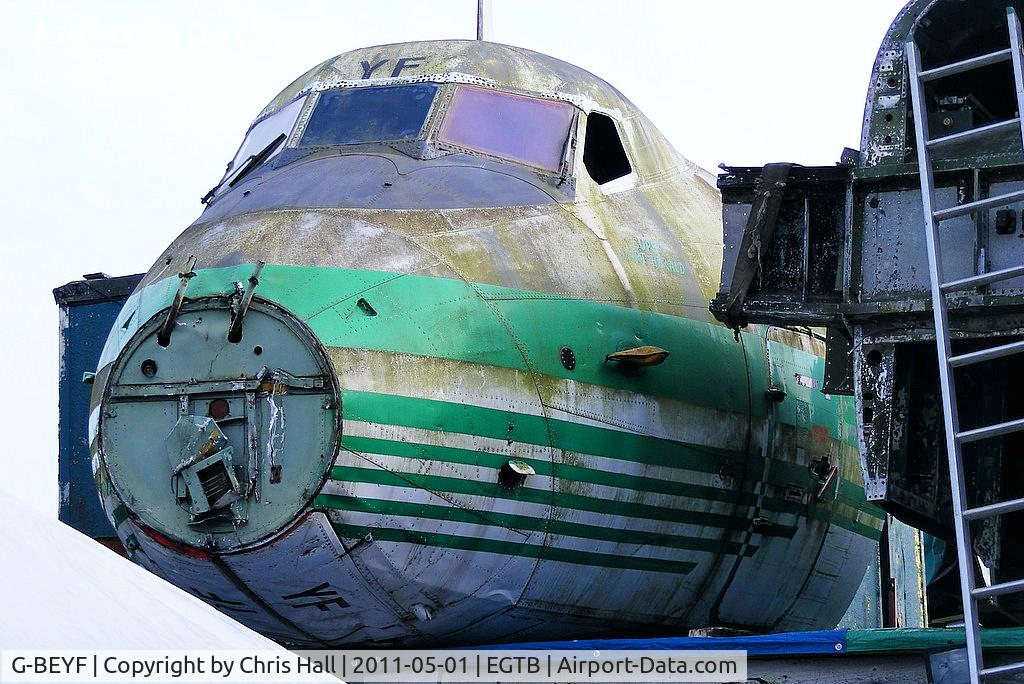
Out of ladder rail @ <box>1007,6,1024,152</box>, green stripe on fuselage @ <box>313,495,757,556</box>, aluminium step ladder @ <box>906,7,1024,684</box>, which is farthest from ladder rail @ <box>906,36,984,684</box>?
green stripe on fuselage @ <box>313,495,757,556</box>

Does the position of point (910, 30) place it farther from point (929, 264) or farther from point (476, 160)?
point (476, 160)

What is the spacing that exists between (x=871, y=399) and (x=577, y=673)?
217cm

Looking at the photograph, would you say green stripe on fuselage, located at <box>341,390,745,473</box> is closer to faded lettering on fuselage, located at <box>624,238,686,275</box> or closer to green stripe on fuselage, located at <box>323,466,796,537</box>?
green stripe on fuselage, located at <box>323,466,796,537</box>

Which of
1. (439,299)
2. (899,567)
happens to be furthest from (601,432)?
(899,567)

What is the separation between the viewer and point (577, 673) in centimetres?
1003

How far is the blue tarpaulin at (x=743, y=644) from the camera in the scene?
379 inches

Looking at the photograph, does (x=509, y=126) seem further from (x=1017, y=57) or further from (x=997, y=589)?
(x=997, y=589)

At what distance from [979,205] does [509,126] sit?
3.28 meters

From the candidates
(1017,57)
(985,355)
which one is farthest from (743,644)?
(1017,57)

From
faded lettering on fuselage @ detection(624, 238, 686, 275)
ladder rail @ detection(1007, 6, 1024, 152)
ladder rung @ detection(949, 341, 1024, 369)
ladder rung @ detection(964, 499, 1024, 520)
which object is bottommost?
ladder rung @ detection(964, 499, 1024, 520)

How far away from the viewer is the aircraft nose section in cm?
932

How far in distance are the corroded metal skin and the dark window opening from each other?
0.37 ft

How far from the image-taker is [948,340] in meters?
9.05

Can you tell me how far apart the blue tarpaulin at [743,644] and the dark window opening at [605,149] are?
3.16 m
